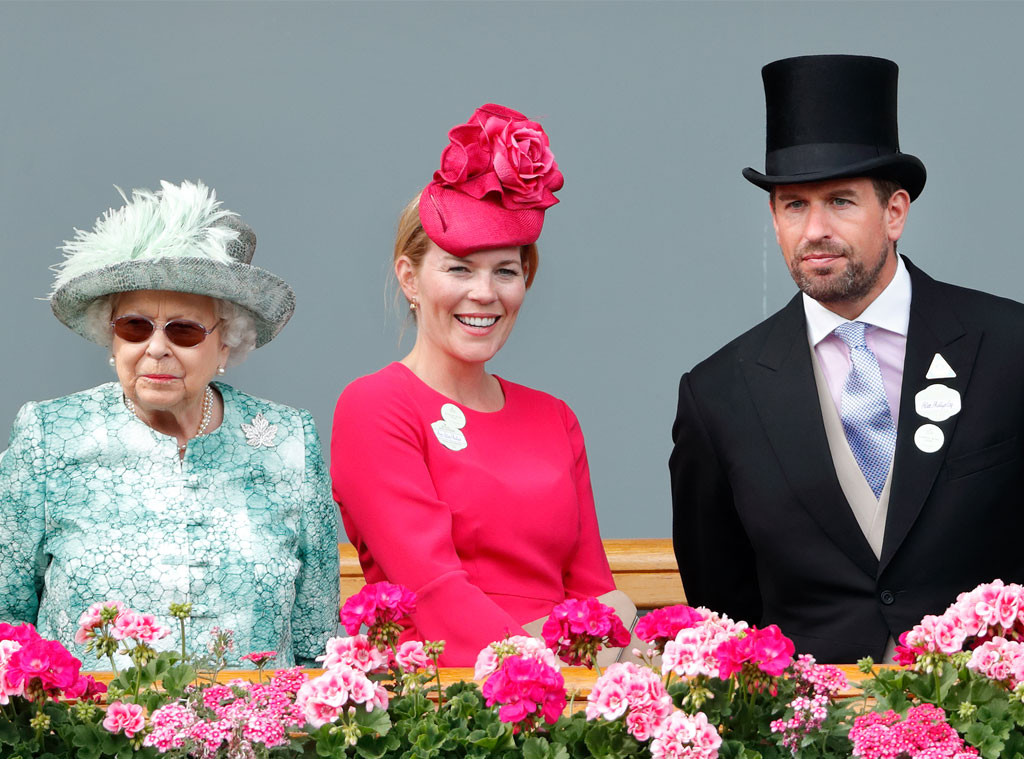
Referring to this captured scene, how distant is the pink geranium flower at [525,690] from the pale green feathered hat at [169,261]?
1.19 metres

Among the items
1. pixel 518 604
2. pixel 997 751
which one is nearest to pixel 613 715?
pixel 997 751

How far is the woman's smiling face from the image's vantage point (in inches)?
124

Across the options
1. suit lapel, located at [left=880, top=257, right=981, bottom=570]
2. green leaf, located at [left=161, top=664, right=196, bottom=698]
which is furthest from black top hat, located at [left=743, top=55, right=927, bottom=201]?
green leaf, located at [left=161, top=664, right=196, bottom=698]

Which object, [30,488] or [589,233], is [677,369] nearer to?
[589,233]

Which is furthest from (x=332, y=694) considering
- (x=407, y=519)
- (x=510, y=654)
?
(x=407, y=519)

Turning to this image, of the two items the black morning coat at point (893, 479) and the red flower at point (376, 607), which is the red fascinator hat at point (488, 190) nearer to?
the black morning coat at point (893, 479)

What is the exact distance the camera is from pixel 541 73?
4.70 m

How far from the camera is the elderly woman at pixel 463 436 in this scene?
300 centimetres

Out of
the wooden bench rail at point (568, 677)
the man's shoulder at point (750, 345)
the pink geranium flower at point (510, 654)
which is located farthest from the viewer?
the man's shoulder at point (750, 345)

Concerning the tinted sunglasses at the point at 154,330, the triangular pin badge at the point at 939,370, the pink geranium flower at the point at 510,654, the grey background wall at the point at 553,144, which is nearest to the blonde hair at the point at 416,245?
the tinted sunglasses at the point at 154,330

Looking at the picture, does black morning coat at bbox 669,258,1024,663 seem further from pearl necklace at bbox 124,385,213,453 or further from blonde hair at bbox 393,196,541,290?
pearl necklace at bbox 124,385,213,453

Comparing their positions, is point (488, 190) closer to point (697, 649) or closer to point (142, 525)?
point (142, 525)

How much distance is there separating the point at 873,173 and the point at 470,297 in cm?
86

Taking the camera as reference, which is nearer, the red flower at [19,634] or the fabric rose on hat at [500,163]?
the red flower at [19,634]
